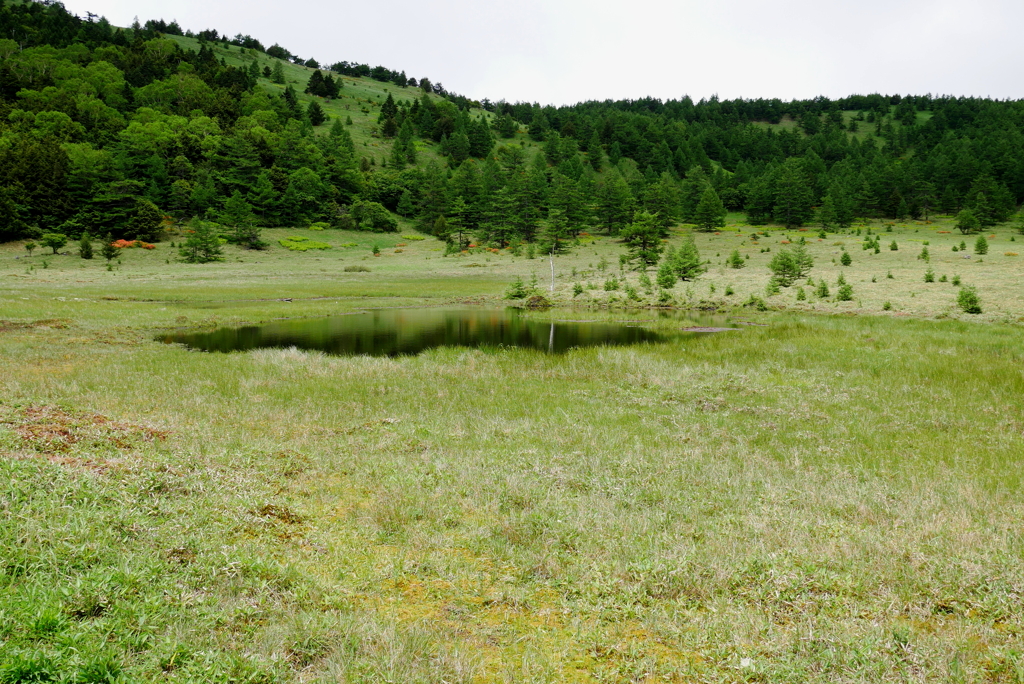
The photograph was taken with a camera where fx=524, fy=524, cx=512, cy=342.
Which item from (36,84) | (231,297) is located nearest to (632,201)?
(231,297)

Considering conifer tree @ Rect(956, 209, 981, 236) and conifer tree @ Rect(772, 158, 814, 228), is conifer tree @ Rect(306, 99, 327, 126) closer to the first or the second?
conifer tree @ Rect(772, 158, 814, 228)

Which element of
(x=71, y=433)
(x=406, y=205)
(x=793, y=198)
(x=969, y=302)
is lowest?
(x=71, y=433)

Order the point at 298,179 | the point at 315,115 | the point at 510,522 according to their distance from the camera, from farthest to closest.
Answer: the point at 315,115, the point at 298,179, the point at 510,522

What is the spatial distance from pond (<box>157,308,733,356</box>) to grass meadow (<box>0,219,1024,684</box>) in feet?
28.8

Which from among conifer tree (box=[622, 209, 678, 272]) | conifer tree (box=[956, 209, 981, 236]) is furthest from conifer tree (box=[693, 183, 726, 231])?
conifer tree (box=[956, 209, 981, 236])

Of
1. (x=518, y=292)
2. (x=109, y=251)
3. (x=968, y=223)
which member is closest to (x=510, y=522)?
(x=518, y=292)

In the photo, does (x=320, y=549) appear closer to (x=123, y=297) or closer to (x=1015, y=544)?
(x=1015, y=544)

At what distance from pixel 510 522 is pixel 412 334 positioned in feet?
97.7

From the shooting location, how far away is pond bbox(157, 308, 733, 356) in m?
32.8

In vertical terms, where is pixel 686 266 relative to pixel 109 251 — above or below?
above

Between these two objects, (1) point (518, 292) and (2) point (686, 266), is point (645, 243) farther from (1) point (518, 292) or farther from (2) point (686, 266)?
(1) point (518, 292)

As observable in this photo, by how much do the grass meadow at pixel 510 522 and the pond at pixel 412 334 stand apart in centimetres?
879

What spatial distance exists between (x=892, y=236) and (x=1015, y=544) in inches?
4484

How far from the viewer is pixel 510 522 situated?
30.3 feet
